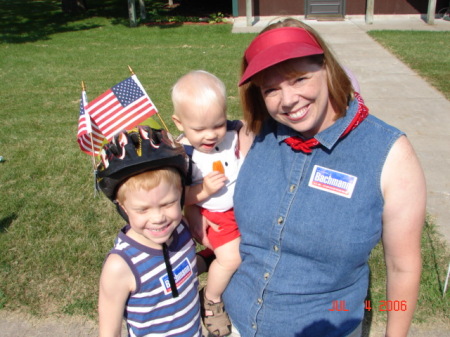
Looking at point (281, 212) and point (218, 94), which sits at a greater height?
point (218, 94)

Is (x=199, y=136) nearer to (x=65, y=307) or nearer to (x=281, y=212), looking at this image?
(x=281, y=212)

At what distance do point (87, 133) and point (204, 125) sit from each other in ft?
2.50

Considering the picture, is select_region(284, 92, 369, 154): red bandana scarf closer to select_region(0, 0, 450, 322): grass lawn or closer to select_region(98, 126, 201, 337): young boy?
select_region(98, 126, 201, 337): young boy

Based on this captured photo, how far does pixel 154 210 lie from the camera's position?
6.42 feet

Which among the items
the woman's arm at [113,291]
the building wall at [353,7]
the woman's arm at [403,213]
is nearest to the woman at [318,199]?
the woman's arm at [403,213]

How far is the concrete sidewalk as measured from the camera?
5.19m

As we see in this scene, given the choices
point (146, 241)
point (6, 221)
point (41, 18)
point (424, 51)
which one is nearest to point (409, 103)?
point (424, 51)

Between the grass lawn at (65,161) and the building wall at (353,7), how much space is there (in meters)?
3.53

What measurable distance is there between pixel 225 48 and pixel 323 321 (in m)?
12.1

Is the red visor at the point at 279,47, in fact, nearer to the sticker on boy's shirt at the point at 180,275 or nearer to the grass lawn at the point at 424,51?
the sticker on boy's shirt at the point at 180,275

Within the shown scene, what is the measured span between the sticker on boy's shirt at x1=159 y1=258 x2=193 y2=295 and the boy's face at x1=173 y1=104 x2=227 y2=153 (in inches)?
22.7

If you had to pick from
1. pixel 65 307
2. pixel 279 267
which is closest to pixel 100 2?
pixel 65 307

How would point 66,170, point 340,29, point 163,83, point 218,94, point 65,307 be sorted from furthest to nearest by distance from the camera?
point 340,29 < point 163,83 < point 66,170 < point 65,307 < point 218,94

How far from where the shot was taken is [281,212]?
185cm
